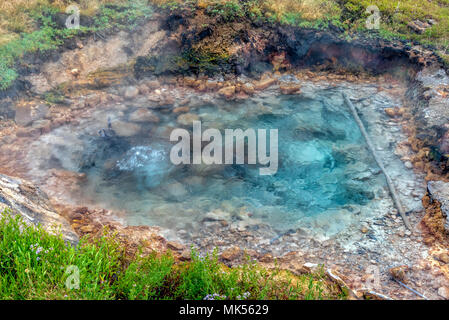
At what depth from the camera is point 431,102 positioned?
273 inches

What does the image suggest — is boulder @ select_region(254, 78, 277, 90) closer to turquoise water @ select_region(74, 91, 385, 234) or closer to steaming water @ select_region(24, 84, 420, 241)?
steaming water @ select_region(24, 84, 420, 241)

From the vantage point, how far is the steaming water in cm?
533

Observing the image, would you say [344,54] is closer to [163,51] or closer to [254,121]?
[254,121]

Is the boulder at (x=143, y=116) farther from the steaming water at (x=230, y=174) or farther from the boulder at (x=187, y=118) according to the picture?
the boulder at (x=187, y=118)

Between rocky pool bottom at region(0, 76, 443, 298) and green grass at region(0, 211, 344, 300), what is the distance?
1.12m

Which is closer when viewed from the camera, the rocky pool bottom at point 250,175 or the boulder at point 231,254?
the boulder at point 231,254

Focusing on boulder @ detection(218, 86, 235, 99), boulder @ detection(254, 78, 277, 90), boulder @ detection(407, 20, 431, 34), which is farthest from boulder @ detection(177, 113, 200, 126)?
boulder @ detection(407, 20, 431, 34)

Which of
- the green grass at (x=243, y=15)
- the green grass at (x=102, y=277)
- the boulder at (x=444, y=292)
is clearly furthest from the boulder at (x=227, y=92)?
the boulder at (x=444, y=292)

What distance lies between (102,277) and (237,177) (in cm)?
337

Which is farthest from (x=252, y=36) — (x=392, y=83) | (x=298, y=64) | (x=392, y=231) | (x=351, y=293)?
(x=351, y=293)

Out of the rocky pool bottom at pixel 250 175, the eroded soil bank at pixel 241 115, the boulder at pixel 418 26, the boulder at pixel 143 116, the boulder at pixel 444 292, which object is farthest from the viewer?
the boulder at pixel 418 26

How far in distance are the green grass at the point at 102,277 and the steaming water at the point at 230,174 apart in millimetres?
1562

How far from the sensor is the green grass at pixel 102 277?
283 centimetres

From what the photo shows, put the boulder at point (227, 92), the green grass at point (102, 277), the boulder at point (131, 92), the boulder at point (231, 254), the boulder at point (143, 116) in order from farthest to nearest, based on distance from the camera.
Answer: the boulder at point (227, 92) → the boulder at point (131, 92) → the boulder at point (143, 116) → the boulder at point (231, 254) → the green grass at point (102, 277)
